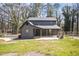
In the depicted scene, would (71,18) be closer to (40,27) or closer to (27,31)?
(40,27)

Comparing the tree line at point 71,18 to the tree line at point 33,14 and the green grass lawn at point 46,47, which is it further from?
the green grass lawn at point 46,47

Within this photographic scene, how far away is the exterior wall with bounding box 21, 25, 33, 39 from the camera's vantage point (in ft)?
12.9

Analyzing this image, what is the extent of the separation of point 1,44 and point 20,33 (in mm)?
301

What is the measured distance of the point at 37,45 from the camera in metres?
3.95

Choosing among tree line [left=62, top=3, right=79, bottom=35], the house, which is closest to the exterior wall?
the house

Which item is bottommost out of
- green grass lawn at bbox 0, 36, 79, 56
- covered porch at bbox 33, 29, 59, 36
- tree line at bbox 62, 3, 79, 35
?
green grass lawn at bbox 0, 36, 79, 56

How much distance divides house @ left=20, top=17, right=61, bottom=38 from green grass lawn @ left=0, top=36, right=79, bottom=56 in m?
0.12

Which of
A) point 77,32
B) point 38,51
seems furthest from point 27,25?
point 77,32

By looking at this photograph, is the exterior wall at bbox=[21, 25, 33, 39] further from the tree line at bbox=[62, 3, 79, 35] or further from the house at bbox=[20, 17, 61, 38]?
the tree line at bbox=[62, 3, 79, 35]

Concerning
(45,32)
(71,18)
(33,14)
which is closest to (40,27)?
(45,32)

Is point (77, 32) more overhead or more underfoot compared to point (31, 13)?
more underfoot

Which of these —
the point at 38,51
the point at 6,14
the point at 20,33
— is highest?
the point at 6,14

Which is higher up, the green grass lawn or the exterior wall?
the exterior wall

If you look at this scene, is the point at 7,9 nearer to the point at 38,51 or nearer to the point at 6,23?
the point at 6,23
